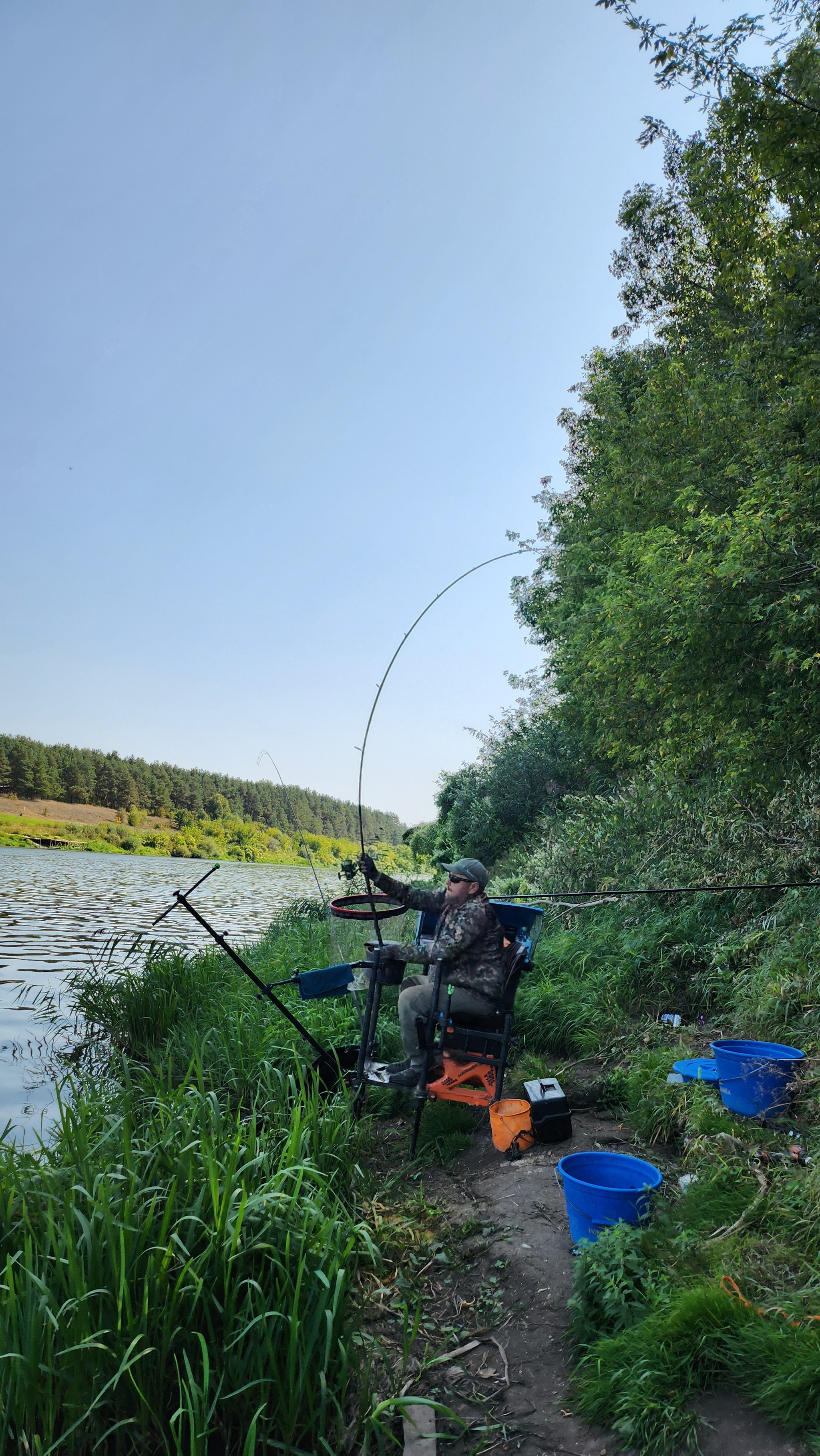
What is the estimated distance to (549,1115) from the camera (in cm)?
374

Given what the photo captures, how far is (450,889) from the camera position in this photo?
13.5 feet

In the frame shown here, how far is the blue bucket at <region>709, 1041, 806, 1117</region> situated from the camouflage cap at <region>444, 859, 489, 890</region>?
4.27ft

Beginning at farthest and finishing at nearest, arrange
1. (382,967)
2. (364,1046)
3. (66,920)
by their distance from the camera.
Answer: (66,920)
(364,1046)
(382,967)

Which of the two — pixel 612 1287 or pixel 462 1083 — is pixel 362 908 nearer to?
pixel 462 1083

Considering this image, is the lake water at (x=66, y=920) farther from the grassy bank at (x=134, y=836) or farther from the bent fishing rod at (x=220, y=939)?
the grassy bank at (x=134, y=836)

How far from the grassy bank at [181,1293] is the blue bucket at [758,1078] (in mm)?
1565

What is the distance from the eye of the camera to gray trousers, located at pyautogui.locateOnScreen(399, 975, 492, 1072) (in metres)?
3.91

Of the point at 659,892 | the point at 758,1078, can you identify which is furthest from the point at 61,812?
the point at 758,1078

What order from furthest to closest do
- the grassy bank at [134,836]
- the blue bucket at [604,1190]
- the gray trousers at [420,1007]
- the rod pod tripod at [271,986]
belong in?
the grassy bank at [134,836], the gray trousers at [420,1007], the rod pod tripod at [271,986], the blue bucket at [604,1190]

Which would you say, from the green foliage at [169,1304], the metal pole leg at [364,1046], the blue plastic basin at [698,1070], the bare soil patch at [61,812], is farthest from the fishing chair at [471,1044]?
the bare soil patch at [61,812]

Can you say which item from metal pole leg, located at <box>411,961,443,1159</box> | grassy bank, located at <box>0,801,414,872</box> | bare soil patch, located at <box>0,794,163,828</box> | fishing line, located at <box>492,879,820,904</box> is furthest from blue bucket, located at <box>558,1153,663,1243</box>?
bare soil patch, located at <box>0,794,163,828</box>

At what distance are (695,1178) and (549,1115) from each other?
84 centimetres

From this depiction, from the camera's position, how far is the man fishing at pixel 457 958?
3807 mm

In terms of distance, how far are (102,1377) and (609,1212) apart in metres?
1.64
